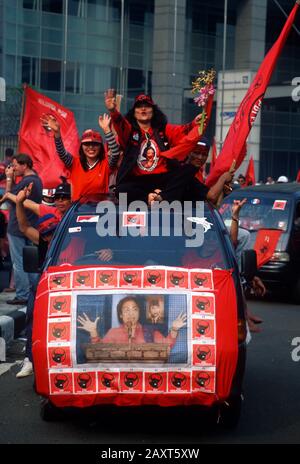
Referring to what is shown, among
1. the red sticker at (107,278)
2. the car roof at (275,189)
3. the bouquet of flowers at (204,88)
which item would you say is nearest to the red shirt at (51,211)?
the bouquet of flowers at (204,88)

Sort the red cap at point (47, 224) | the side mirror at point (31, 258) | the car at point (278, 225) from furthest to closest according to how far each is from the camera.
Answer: the car at point (278, 225) < the red cap at point (47, 224) < the side mirror at point (31, 258)

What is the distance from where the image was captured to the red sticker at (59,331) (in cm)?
646

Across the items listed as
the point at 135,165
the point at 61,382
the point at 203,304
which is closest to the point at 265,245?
the point at 135,165

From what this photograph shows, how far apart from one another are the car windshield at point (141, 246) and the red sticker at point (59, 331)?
683mm

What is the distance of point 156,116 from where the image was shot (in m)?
8.65

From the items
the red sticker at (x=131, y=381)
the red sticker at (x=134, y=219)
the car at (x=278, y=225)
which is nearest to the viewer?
the red sticker at (x=131, y=381)

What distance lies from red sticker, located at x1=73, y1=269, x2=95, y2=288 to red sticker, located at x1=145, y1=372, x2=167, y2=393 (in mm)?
759

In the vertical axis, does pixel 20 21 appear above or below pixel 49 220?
above

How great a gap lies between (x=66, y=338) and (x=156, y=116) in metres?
2.86

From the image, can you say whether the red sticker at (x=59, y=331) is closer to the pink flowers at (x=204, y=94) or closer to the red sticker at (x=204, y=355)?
the red sticker at (x=204, y=355)

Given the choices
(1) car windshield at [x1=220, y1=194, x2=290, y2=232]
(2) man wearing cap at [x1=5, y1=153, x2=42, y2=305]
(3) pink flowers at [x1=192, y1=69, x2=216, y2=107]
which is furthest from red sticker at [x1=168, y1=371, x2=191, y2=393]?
(1) car windshield at [x1=220, y1=194, x2=290, y2=232]

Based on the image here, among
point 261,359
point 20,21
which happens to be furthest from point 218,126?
point 261,359

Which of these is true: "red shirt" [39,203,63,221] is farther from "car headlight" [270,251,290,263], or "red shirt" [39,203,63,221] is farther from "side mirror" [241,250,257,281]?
"car headlight" [270,251,290,263]

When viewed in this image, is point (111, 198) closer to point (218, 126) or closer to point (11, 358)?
point (11, 358)
